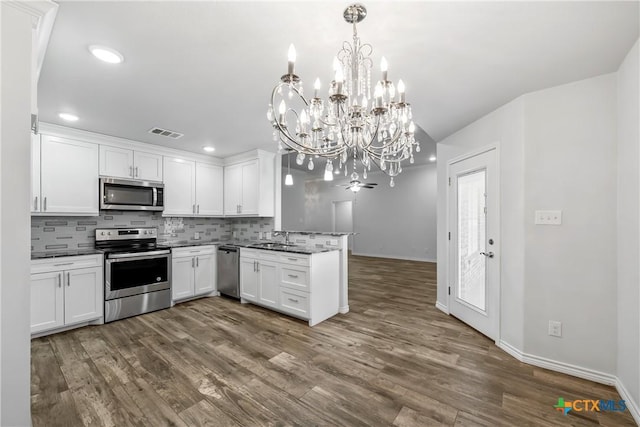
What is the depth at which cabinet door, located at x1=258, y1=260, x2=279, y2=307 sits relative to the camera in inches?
147

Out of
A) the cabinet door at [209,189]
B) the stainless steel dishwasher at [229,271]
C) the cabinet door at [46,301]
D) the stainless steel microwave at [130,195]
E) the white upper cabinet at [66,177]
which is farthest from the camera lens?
the cabinet door at [209,189]

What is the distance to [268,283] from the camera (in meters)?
3.82

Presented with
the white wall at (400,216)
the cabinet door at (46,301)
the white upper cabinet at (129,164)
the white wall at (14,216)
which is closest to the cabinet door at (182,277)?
the cabinet door at (46,301)

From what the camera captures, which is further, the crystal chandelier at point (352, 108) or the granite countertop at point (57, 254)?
the granite countertop at point (57, 254)

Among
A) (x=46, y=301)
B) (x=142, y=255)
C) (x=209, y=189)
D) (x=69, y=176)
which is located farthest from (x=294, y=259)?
(x=69, y=176)

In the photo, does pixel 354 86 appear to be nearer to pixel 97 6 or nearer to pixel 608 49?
pixel 97 6

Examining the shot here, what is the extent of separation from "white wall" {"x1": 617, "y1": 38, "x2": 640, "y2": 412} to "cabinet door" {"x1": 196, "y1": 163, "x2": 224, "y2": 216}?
16.6ft

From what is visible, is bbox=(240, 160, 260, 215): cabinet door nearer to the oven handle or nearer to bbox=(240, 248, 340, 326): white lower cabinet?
bbox=(240, 248, 340, 326): white lower cabinet

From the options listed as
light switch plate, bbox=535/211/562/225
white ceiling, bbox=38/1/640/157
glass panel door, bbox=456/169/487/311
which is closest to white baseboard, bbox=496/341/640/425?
glass panel door, bbox=456/169/487/311

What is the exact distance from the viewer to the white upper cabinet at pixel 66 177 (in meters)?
3.23

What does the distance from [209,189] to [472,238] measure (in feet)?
13.7

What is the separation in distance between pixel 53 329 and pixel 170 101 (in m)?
2.86

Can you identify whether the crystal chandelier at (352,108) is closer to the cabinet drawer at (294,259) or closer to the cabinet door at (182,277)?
the cabinet drawer at (294,259)

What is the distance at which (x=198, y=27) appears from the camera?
1615mm
